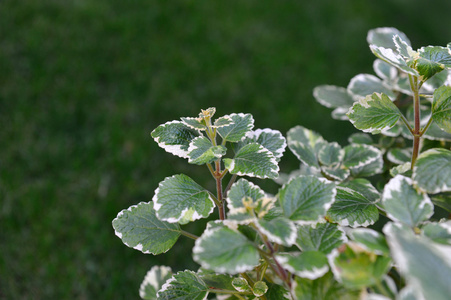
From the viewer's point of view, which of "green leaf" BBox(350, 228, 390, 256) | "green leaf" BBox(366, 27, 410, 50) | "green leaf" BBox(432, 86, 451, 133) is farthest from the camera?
"green leaf" BBox(366, 27, 410, 50)

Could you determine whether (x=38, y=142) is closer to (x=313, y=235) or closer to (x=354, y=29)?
(x=313, y=235)

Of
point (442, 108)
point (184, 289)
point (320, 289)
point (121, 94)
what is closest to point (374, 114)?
point (442, 108)

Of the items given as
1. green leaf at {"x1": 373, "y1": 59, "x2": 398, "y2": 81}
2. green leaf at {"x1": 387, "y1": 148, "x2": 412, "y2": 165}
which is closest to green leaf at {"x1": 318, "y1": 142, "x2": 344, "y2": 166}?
green leaf at {"x1": 387, "y1": 148, "x2": 412, "y2": 165}

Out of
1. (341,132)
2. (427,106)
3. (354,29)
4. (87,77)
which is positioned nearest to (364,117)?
(427,106)

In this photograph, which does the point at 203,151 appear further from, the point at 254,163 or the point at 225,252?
the point at 225,252

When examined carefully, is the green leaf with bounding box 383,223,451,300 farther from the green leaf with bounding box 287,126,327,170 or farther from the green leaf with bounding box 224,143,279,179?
the green leaf with bounding box 287,126,327,170
